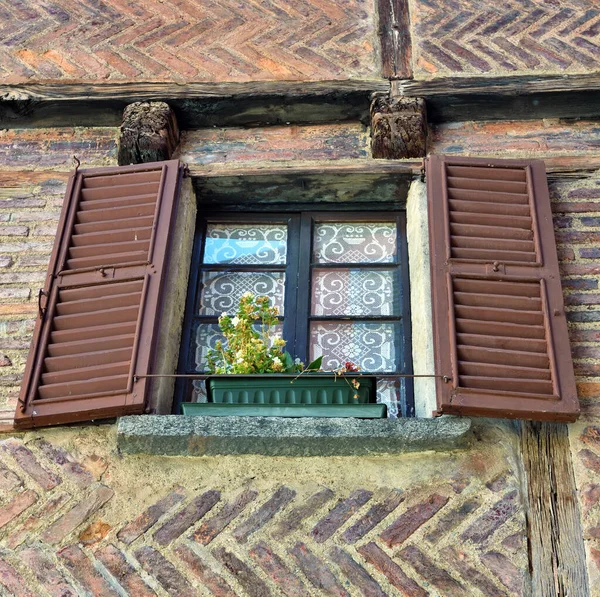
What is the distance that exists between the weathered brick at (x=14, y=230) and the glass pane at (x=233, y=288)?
2.98ft

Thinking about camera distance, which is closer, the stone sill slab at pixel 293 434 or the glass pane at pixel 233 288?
the stone sill slab at pixel 293 434

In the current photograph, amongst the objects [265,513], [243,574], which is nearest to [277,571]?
[243,574]

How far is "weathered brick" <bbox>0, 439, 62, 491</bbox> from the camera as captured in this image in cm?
407

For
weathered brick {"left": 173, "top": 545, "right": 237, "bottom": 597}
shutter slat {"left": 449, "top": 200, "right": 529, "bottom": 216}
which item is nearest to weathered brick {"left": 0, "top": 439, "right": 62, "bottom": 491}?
weathered brick {"left": 173, "top": 545, "right": 237, "bottom": 597}

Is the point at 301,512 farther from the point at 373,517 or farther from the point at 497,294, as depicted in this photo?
the point at 497,294

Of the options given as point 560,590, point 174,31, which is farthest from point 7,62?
point 560,590

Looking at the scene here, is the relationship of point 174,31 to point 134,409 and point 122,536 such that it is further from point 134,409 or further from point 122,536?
point 122,536

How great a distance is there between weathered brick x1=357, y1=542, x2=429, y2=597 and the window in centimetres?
94

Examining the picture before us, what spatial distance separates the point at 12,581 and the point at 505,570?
1.81 metres

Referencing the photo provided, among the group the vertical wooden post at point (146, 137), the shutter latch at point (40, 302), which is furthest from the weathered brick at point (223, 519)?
the vertical wooden post at point (146, 137)

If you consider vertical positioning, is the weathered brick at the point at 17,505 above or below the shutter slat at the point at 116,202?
below

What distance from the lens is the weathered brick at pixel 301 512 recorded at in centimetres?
385

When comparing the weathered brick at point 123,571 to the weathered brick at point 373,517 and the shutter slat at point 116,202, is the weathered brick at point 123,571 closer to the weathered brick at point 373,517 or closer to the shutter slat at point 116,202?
the weathered brick at point 373,517

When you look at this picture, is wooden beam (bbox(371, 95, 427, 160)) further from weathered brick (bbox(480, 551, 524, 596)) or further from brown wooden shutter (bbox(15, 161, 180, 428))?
weathered brick (bbox(480, 551, 524, 596))
